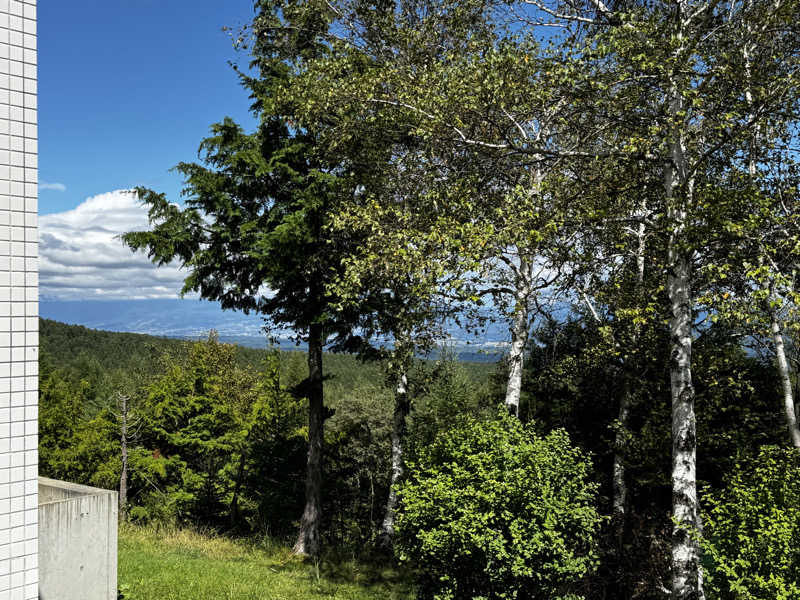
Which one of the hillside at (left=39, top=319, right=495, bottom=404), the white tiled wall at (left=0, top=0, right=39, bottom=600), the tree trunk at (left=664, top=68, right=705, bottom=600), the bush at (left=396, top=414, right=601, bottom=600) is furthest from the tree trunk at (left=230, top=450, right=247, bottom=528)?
the white tiled wall at (left=0, top=0, right=39, bottom=600)

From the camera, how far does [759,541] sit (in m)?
5.24

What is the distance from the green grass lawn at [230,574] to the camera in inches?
336

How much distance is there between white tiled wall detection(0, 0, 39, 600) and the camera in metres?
3.81

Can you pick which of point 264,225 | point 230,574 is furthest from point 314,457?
point 264,225

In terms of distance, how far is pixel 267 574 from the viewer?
1020cm

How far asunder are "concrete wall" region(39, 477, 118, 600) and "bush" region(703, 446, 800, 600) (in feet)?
20.1

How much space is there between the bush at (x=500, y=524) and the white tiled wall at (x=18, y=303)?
390 cm

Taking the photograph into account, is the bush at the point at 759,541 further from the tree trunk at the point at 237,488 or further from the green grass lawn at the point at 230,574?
the tree trunk at the point at 237,488

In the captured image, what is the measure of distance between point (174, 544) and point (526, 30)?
12378 mm

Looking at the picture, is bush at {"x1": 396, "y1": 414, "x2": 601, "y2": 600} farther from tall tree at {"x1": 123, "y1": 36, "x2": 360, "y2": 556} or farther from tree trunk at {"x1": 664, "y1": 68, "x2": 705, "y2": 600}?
tall tree at {"x1": 123, "y1": 36, "x2": 360, "y2": 556}

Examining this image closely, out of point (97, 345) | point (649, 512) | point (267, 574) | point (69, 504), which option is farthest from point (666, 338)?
point (97, 345)

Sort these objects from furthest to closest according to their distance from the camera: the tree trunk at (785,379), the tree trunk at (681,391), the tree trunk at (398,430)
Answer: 1. the tree trunk at (398,430)
2. the tree trunk at (785,379)
3. the tree trunk at (681,391)

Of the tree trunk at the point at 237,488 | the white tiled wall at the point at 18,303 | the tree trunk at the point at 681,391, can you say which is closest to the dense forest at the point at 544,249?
the tree trunk at the point at 681,391

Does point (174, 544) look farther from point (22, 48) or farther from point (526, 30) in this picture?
point (526, 30)
